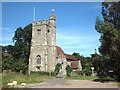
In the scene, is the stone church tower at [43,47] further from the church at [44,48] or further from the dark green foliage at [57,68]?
the dark green foliage at [57,68]

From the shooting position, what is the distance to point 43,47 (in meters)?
55.0

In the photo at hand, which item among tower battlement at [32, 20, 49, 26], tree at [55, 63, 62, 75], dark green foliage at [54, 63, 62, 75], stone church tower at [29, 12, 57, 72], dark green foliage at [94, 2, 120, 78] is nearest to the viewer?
dark green foliage at [94, 2, 120, 78]

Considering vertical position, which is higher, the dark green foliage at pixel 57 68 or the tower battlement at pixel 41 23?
the tower battlement at pixel 41 23

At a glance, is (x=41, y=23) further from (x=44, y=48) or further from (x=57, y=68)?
(x=57, y=68)

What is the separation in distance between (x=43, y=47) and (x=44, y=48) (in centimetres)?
36

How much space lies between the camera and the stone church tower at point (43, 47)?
54.7 meters

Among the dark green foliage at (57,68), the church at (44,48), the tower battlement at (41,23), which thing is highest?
the tower battlement at (41,23)

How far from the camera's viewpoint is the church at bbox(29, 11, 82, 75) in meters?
54.8

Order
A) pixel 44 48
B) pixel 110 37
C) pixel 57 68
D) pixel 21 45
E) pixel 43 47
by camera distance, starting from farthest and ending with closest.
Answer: pixel 21 45, pixel 57 68, pixel 43 47, pixel 44 48, pixel 110 37

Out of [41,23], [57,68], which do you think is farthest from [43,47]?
[57,68]

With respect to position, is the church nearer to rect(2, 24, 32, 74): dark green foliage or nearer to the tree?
the tree

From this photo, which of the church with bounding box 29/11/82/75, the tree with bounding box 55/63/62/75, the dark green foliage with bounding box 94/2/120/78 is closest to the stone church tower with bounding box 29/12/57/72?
the church with bounding box 29/11/82/75

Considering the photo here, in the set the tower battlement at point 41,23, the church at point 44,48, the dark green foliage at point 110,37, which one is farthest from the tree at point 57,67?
the dark green foliage at point 110,37

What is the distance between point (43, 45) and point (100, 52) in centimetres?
2706
